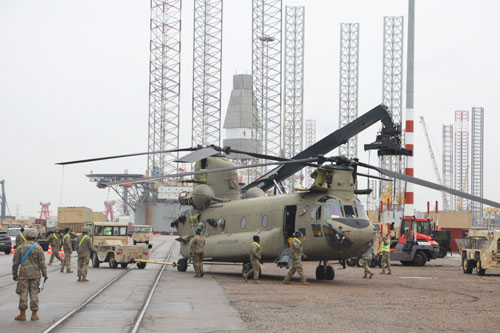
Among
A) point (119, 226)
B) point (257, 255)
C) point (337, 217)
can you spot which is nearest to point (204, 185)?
point (257, 255)

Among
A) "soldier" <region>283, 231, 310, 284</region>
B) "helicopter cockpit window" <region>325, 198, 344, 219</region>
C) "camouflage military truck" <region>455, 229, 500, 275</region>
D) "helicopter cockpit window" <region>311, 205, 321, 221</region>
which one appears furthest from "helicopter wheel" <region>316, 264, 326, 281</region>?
"camouflage military truck" <region>455, 229, 500, 275</region>

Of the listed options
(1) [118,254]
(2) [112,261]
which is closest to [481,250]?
(1) [118,254]

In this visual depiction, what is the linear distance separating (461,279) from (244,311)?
588 inches

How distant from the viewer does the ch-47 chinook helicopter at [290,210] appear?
23.2 m

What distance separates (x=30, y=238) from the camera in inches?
586

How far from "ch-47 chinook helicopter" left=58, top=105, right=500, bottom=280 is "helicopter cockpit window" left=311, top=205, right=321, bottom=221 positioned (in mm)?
34

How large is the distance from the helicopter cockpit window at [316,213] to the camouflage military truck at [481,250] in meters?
9.09

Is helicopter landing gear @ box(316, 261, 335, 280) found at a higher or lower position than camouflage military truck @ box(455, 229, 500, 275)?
lower

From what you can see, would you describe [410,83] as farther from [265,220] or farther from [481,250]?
[265,220]

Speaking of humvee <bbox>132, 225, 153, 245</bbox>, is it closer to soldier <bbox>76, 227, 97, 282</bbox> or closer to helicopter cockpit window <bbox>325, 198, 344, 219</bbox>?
soldier <bbox>76, 227, 97, 282</bbox>

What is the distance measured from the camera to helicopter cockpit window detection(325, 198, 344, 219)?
23.4m

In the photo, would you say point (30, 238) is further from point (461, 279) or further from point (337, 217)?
point (461, 279)

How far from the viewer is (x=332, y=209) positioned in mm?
23484

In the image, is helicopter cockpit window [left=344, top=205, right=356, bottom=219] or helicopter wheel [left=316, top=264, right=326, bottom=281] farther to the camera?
helicopter wheel [left=316, top=264, right=326, bottom=281]
